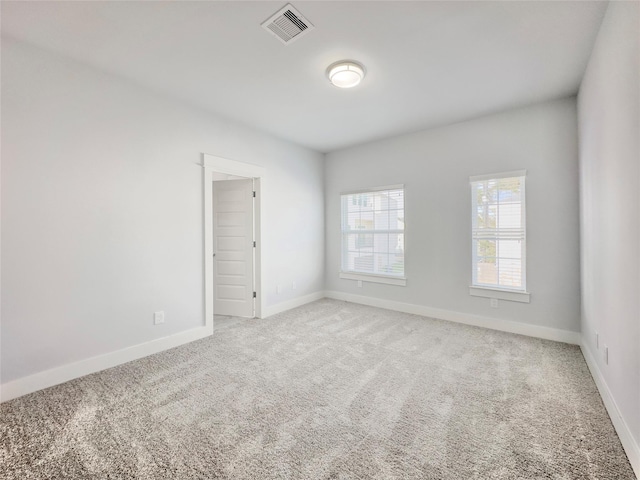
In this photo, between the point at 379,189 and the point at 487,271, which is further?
the point at 379,189

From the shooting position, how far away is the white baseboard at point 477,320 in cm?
323

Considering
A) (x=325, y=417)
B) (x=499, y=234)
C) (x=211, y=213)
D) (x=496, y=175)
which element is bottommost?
(x=325, y=417)

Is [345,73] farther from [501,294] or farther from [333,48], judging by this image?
[501,294]

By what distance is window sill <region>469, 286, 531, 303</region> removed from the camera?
136 inches

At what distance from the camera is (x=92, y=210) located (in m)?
2.60

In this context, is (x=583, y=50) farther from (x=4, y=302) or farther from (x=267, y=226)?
(x=4, y=302)

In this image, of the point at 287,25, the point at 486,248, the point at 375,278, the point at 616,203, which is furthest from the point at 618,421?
the point at 287,25

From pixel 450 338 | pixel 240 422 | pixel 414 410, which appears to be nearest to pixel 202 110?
pixel 240 422

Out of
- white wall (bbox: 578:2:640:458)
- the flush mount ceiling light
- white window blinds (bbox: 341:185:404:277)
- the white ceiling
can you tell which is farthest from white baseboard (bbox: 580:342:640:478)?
the flush mount ceiling light

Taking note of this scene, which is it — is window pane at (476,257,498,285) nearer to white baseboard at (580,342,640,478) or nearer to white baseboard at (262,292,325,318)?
white baseboard at (580,342,640,478)

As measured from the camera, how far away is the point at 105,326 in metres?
2.68

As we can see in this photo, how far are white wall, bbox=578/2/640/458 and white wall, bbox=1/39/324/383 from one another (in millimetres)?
3665

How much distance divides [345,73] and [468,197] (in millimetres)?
2366

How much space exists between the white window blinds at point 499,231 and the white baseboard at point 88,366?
374 centimetres
